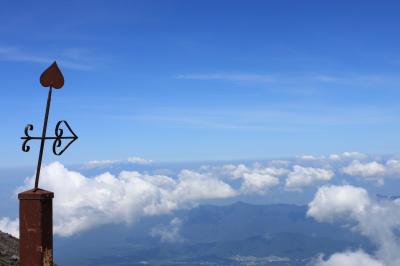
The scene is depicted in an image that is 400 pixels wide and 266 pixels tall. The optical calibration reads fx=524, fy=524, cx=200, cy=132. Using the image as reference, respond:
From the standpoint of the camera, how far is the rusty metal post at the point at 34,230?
405 inches

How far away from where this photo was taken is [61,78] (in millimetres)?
10484

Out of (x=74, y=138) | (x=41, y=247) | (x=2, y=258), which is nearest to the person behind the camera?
(x=41, y=247)

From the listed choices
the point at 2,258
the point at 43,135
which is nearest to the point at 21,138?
the point at 43,135

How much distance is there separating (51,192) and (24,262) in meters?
1.45

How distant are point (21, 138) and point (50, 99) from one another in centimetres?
99

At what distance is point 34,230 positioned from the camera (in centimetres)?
1030

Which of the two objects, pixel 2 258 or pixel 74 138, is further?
pixel 2 258

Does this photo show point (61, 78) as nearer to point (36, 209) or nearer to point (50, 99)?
point (50, 99)

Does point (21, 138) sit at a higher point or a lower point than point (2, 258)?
higher

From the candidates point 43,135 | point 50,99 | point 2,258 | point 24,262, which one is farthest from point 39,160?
point 2,258

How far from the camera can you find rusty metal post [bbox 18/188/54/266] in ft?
33.8

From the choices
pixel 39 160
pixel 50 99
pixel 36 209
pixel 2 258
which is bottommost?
pixel 2 258

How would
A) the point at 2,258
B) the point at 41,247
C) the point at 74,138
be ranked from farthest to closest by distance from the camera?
1. the point at 2,258
2. the point at 74,138
3. the point at 41,247

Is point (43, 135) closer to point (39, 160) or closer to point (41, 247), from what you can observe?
point (39, 160)
